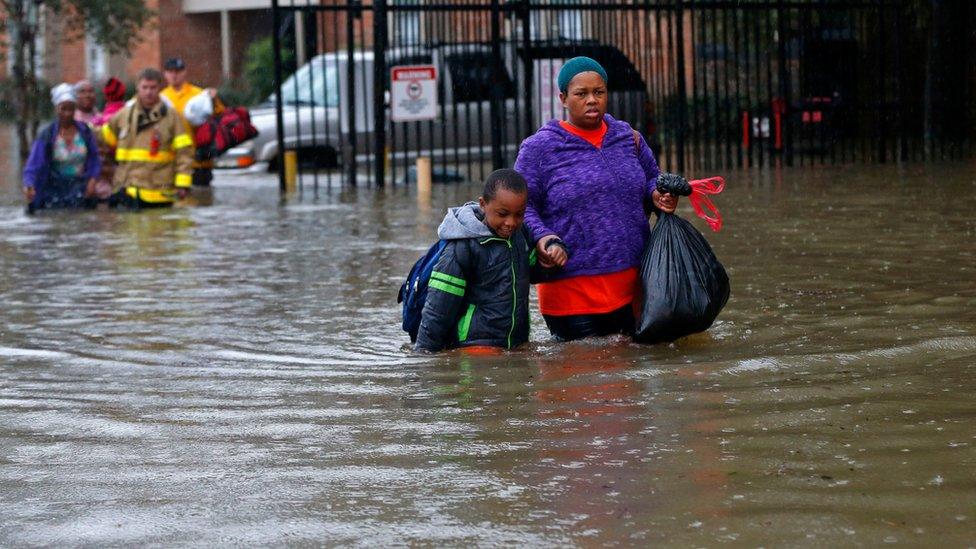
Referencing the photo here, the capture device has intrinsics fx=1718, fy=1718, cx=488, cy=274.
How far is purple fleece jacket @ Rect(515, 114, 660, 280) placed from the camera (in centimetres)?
729

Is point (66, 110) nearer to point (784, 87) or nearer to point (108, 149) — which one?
point (108, 149)

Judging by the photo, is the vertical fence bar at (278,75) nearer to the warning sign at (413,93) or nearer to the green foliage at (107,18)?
the warning sign at (413,93)

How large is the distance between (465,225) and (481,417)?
4.70 ft

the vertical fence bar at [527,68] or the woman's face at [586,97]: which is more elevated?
the vertical fence bar at [527,68]

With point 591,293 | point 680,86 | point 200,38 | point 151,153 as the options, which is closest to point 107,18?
point 151,153

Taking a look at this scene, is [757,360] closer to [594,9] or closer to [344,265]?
[344,265]

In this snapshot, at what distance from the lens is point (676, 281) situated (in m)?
7.26

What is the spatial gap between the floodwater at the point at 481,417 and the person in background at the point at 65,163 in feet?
20.0

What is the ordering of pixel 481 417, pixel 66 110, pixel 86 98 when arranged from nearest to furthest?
pixel 481 417, pixel 66 110, pixel 86 98

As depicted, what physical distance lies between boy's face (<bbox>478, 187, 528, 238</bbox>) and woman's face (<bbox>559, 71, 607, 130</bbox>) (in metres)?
0.47

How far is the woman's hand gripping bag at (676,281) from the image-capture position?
7238 mm

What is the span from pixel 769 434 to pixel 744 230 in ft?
23.9

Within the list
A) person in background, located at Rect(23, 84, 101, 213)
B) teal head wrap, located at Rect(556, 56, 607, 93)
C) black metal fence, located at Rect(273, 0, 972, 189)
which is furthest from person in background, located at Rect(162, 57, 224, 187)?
teal head wrap, located at Rect(556, 56, 607, 93)

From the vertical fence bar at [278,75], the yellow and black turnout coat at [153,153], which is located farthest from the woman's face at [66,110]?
the vertical fence bar at [278,75]
